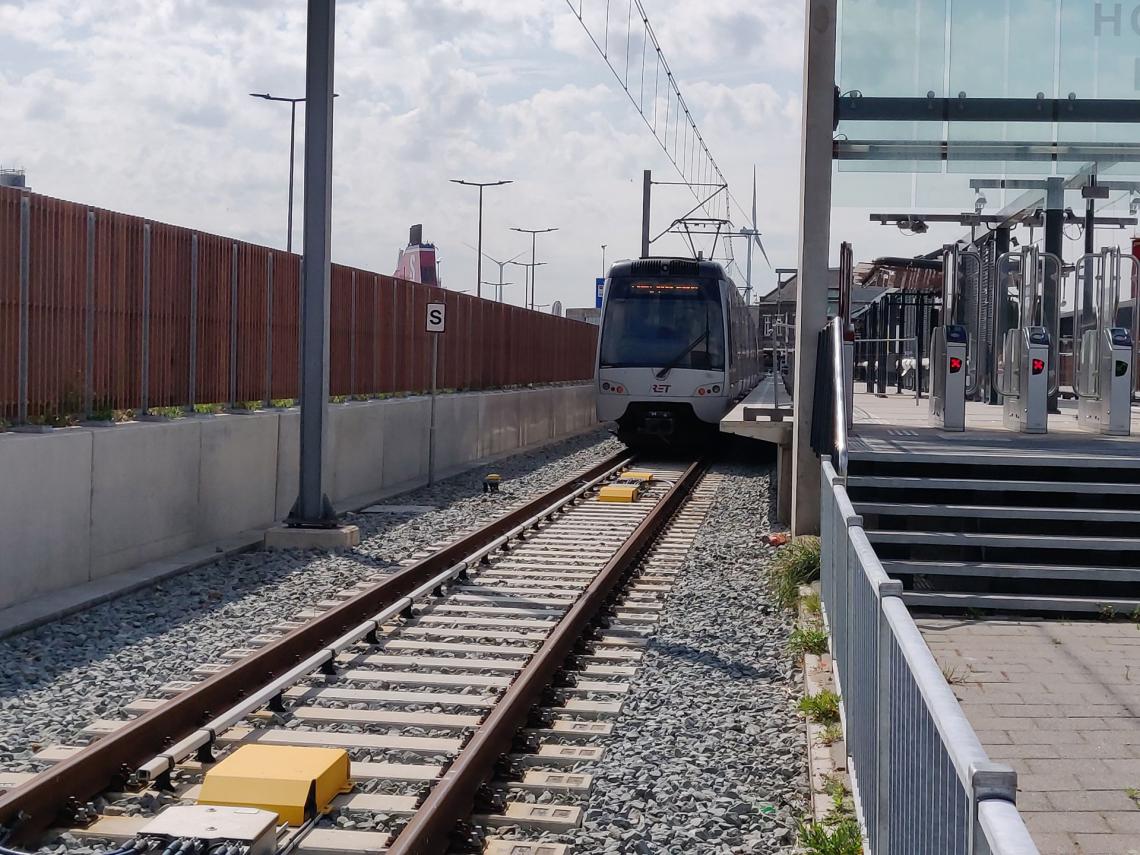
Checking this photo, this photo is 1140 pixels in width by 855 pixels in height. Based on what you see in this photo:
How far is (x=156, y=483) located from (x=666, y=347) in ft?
42.5

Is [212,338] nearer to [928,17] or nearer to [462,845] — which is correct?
[928,17]

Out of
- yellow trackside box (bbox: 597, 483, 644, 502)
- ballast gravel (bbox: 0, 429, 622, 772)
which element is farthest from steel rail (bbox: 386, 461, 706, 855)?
yellow trackside box (bbox: 597, 483, 644, 502)

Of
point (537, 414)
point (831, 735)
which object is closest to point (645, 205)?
point (537, 414)

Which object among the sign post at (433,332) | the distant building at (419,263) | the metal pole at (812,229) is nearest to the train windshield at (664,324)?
the sign post at (433,332)

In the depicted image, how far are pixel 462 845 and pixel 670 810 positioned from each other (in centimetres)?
90

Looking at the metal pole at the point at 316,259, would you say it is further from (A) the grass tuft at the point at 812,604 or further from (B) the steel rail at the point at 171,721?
(A) the grass tuft at the point at 812,604

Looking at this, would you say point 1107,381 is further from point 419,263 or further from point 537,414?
point 419,263

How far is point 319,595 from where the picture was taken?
10312mm

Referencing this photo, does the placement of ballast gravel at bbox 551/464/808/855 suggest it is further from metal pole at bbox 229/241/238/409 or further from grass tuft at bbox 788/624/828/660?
metal pole at bbox 229/241/238/409

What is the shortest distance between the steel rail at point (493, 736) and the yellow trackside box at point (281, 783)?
413mm

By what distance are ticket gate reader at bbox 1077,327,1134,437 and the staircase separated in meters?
2.75

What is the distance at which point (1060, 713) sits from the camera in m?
6.63

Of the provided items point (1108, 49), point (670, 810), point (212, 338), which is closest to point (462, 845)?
point (670, 810)

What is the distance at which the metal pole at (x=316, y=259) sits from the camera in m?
12.7
